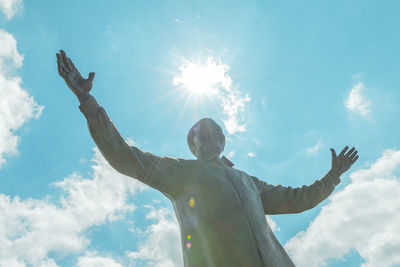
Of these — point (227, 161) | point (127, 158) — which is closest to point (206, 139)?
point (227, 161)

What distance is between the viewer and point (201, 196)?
521 centimetres

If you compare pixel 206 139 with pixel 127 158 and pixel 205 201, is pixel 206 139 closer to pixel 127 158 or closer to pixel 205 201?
pixel 205 201

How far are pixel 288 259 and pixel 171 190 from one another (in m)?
1.95

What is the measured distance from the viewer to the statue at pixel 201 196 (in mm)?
4699

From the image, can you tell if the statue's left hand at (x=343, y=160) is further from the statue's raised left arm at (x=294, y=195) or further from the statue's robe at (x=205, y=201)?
the statue's robe at (x=205, y=201)

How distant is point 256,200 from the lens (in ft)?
18.7

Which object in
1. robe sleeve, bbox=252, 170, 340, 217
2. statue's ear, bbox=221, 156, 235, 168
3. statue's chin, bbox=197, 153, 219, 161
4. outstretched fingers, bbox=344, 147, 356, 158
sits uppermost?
outstretched fingers, bbox=344, 147, 356, 158

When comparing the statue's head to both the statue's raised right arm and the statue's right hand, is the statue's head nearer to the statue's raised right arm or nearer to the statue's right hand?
the statue's raised right arm

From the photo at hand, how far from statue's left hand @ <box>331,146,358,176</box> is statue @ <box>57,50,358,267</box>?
2186 mm

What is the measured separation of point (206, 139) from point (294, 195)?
1982 mm

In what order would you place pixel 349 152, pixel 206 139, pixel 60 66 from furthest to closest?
pixel 349 152 < pixel 206 139 < pixel 60 66

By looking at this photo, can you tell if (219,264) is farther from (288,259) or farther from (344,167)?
(344,167)

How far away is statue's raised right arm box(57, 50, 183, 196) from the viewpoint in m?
4.69

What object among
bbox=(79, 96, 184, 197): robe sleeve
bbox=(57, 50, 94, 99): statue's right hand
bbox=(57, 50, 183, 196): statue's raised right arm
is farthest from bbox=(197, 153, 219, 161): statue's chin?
bbox=(57, 50, 94, 99): statue's right hand
